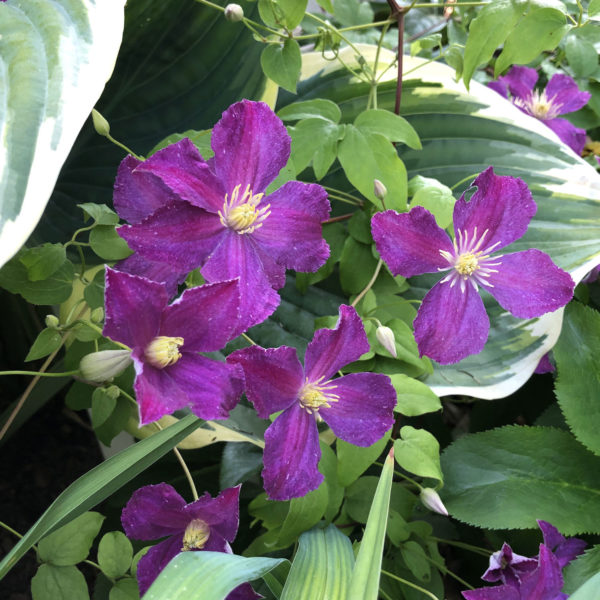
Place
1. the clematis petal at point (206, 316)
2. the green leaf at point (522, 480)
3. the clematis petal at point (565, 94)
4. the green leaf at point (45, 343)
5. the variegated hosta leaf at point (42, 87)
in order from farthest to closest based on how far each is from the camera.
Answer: the clematis petal at point (565, 94), the green leaf at point (522, 480), the green leaf at point (45, 343), the clematis petal at point (206, 316), the variegated hosta leaf at point (42, 87)

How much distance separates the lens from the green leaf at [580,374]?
78 centimetres

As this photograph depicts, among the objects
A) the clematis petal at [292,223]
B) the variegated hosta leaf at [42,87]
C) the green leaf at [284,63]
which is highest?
the variegated hosta leaf at [42,87]

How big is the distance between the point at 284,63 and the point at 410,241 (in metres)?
0.24

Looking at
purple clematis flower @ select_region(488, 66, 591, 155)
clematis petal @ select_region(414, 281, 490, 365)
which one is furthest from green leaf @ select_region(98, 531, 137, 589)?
purple clematis flower @ select_region(488, 66, 591, 155)

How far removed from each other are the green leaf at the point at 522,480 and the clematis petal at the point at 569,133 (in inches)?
21.3

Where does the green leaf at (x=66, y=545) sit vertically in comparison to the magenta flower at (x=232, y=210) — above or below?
below

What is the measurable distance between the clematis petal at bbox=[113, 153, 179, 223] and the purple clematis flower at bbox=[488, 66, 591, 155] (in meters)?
0.76

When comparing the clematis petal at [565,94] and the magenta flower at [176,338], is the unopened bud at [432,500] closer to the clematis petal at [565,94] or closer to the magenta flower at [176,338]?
the magenta flower at [176,338]

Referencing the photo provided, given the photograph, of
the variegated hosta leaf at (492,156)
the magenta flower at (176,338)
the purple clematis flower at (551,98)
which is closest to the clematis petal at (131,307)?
the magenta flower at (176,338)

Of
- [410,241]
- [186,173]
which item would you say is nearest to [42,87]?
[186,173]

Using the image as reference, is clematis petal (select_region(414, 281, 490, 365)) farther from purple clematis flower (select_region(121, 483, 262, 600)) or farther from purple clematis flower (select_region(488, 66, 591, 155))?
purple clematis flower (select_region(488, 66, 591, 155))

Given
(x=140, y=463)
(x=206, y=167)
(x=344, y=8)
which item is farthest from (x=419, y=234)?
(x=344, y=8)

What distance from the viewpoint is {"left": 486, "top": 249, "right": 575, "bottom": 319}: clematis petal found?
0.67m

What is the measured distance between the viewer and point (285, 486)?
572mm
